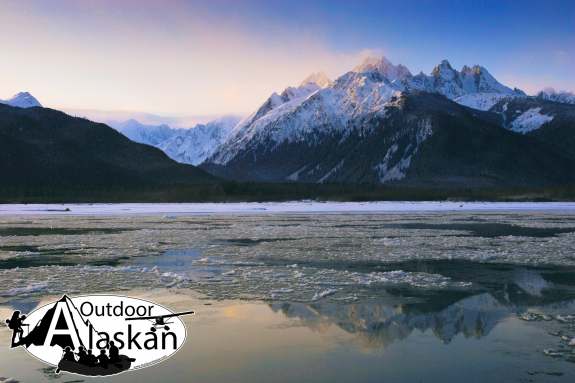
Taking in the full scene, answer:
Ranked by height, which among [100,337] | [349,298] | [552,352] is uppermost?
[100,337]

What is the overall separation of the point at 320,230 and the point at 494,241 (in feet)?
46.5

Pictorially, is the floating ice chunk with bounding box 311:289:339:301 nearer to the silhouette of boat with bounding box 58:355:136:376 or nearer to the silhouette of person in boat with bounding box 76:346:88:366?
the silhouette of boat with bounding box 58:355:136:376

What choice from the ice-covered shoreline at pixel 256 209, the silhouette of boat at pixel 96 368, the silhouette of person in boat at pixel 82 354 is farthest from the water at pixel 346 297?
the ice-covered shoreline at pixel 256 209

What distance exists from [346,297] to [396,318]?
269 cm

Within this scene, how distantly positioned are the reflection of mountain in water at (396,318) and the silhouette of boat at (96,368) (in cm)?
496

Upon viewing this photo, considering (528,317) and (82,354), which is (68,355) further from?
(528,317)

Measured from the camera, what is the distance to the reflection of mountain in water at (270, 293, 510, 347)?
13.1 meters

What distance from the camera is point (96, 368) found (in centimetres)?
1059

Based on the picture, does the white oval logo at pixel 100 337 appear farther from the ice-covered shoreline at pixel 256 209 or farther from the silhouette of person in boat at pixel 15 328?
the ice-covered shoreline at pixel 256 209

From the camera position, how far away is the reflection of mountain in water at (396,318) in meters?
13.1

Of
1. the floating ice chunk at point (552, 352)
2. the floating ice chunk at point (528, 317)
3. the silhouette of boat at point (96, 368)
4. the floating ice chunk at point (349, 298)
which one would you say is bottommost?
the silhouette of boat at point (96, 368)

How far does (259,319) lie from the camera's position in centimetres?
1461

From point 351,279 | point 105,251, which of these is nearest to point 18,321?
point 351,279

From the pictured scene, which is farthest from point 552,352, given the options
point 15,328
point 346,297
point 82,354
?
point 15,328
